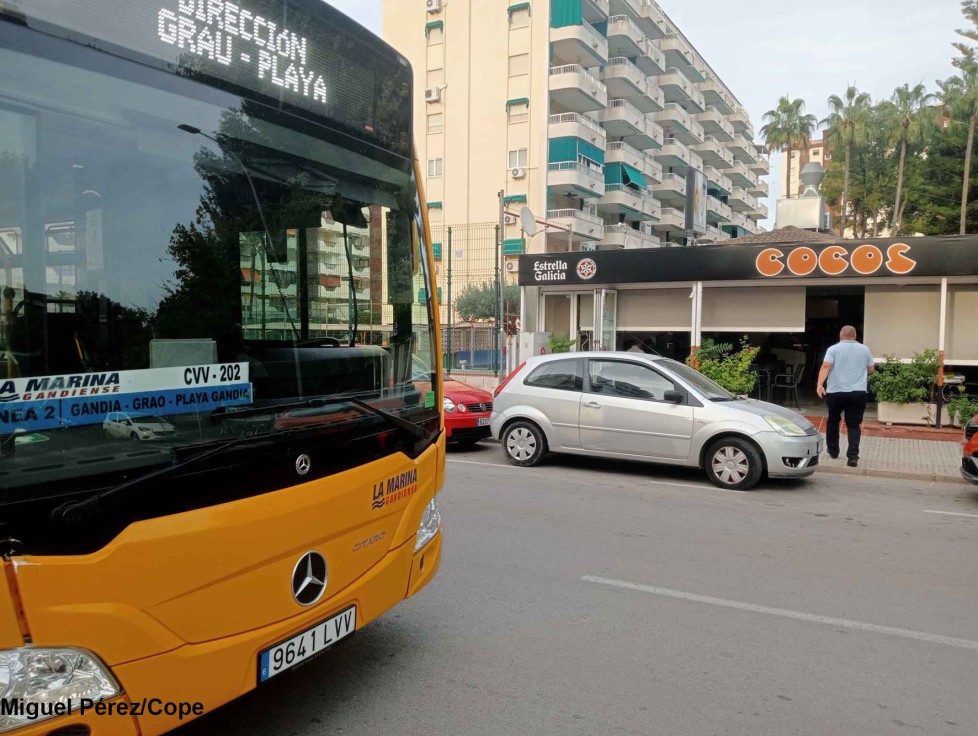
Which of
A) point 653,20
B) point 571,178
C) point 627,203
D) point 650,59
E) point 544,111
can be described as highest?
point 653,20

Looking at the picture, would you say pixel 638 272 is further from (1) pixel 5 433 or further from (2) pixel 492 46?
(2) pixel 492 46

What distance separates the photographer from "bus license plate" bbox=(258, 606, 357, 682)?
109 inches

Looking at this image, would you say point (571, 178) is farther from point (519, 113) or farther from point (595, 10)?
point (595, 10)

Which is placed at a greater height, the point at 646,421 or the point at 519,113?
the point at 519,113

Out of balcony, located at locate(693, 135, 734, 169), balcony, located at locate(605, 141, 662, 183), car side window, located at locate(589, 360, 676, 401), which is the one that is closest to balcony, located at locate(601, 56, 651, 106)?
balcony, located at locate(605, 141, 662, 183)

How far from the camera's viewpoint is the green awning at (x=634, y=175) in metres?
46.8

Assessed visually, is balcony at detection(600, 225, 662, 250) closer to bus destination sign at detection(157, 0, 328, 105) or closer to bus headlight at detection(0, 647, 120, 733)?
bus destination sign at detection(157, 0, 328, 105)

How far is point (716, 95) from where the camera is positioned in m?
64.6

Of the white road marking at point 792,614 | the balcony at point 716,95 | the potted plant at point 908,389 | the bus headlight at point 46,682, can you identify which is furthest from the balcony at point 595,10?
the bus headlight at point 46,682

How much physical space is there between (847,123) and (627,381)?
50507 millimetres

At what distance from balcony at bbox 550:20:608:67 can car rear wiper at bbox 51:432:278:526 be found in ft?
144

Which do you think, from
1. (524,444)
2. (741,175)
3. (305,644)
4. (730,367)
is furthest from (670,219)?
(305,644)

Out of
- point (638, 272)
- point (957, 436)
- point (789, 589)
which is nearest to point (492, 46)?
point (638, 272)

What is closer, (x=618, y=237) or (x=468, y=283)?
(x=468, y=283)
